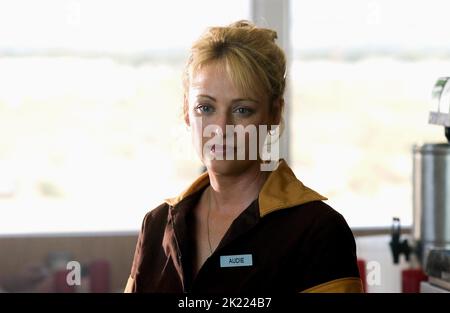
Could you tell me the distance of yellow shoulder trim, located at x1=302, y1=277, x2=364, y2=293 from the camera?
89 centimetres

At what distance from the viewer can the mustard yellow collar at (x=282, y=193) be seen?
955 mm

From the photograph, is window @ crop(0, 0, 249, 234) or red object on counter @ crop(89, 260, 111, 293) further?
window @ crop(0, 0, 249, 234)

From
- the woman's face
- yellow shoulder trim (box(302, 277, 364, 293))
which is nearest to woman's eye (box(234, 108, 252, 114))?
the woman's face

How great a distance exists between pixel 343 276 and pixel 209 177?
233 millimetres

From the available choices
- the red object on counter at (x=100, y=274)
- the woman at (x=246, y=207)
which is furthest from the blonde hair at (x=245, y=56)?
the red object on counter at (x=100, y=274)

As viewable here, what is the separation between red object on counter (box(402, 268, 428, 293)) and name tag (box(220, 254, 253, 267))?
2.76ft

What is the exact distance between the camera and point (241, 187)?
1000 millimetres

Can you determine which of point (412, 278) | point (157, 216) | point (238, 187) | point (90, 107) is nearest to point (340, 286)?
point (238, 187)

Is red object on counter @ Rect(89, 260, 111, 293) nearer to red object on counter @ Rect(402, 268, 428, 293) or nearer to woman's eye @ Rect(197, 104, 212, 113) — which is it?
red object on counter @ Rect(402, 268, 428, 293)

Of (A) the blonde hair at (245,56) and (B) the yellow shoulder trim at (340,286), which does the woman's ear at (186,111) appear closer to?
(A) the blonde hair at (245,56)

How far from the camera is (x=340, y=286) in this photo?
89 cm

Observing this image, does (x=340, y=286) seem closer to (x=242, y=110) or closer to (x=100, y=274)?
(x=242, y=110)

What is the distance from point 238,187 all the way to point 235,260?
10cm
